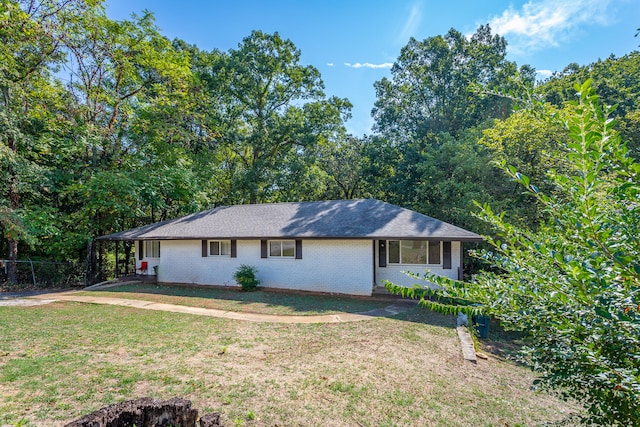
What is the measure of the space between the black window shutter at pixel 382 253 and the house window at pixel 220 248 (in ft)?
23.0

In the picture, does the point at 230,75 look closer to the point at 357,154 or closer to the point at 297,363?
the point at 357,154

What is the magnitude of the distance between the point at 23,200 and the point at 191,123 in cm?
1032

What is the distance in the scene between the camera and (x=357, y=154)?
2923cm

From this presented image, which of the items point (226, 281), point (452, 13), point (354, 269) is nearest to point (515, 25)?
point (452, 13)

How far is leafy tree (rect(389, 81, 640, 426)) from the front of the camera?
58.9 inches

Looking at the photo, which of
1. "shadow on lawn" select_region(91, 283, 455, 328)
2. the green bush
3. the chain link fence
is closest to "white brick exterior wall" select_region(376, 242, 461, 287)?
"shadow on lawn" select_region(91, 283, 455, 328)

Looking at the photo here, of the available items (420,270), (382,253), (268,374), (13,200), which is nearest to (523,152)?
(420,270)

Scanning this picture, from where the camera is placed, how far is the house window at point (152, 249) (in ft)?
56.6

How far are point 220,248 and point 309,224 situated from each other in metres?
4.58

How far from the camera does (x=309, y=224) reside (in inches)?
559

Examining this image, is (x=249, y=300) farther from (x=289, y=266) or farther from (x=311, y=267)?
(x=311, y=267)

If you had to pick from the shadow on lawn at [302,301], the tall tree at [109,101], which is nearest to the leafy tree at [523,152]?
the shadow on lawn at [302,301]

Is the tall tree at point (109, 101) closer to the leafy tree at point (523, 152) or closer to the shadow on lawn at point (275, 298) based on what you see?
the shadow on lawn at point (275, 298)

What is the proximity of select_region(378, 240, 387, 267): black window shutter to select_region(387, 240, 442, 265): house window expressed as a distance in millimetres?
185
